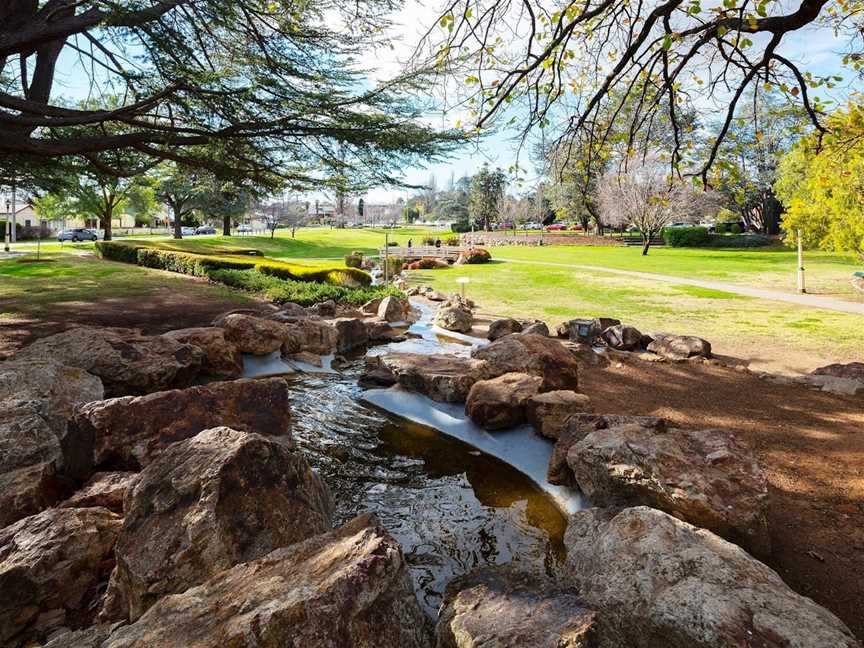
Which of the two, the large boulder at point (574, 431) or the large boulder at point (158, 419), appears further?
the large boulder at point (574, 431)

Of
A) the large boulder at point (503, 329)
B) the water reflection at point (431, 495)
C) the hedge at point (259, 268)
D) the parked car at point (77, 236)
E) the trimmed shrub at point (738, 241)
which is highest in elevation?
the parked car at point (77, 236)

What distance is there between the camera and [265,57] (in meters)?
8.73

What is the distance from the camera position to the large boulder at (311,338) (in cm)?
847

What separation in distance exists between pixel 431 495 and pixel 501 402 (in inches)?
55.2

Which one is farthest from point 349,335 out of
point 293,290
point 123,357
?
point 293,290

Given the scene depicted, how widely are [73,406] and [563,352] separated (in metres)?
5.39

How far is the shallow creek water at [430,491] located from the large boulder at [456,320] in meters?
4.88

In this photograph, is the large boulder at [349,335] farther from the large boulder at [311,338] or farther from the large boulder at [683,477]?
the large boulder at [683,477]

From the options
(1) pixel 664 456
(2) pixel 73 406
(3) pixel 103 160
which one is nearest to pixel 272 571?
(1) pixel 664 456

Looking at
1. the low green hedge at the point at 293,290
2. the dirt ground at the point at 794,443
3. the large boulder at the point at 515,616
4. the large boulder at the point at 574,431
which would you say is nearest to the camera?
the large boulder at the point at 515,616

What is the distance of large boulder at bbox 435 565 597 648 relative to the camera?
1.96m

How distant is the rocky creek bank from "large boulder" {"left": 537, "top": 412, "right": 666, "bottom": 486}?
0.02 metres

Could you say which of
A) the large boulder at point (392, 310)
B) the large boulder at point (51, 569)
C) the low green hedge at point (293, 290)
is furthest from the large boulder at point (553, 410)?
the low green hedge at point (293, 290)

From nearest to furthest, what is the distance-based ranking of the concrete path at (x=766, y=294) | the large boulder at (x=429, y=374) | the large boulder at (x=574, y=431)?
the large boulder at (x=574, y=431), the large boulder at (x=429, y=374), the concrete path at (x=766, y=294)
